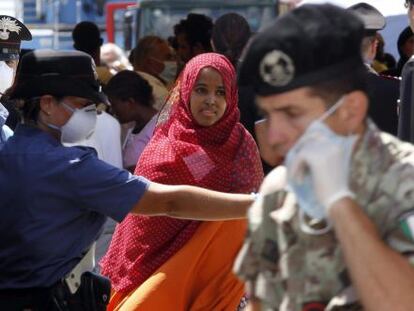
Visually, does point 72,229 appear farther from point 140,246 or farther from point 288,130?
point 288,130

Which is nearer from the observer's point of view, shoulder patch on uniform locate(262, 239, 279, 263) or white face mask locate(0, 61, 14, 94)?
shoulder patch on uniform locate(262, 239, 279, 263)

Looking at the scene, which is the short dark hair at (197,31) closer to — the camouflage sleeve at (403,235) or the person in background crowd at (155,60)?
the person in background crowd at (155,60)

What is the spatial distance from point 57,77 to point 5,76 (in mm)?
1867

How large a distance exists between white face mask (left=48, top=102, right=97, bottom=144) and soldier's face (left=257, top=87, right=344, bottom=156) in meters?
1.71

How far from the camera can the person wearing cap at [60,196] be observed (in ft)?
12.7

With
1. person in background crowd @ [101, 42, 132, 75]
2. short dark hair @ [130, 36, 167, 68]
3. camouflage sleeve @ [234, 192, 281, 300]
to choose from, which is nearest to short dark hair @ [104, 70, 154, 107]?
short dark hair @ [130, 36, 167, 68]

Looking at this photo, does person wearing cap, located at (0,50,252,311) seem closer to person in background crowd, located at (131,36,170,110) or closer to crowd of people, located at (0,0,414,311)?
crowd of people, located at (0,0,414,311)

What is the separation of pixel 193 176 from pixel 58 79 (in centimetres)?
127

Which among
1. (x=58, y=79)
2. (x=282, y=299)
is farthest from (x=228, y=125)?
(x=282, y=299)

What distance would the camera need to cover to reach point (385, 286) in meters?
2.29

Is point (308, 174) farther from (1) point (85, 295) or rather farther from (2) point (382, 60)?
(2) point (382, 60)

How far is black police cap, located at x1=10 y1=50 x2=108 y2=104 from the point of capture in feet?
13.3

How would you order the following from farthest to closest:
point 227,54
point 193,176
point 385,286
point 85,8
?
point 85,8 → point 227,54 → point 193,176 → point 385,286

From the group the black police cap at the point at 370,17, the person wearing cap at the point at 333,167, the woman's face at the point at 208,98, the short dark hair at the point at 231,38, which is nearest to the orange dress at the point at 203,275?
the woman's face at the point at 208,98
